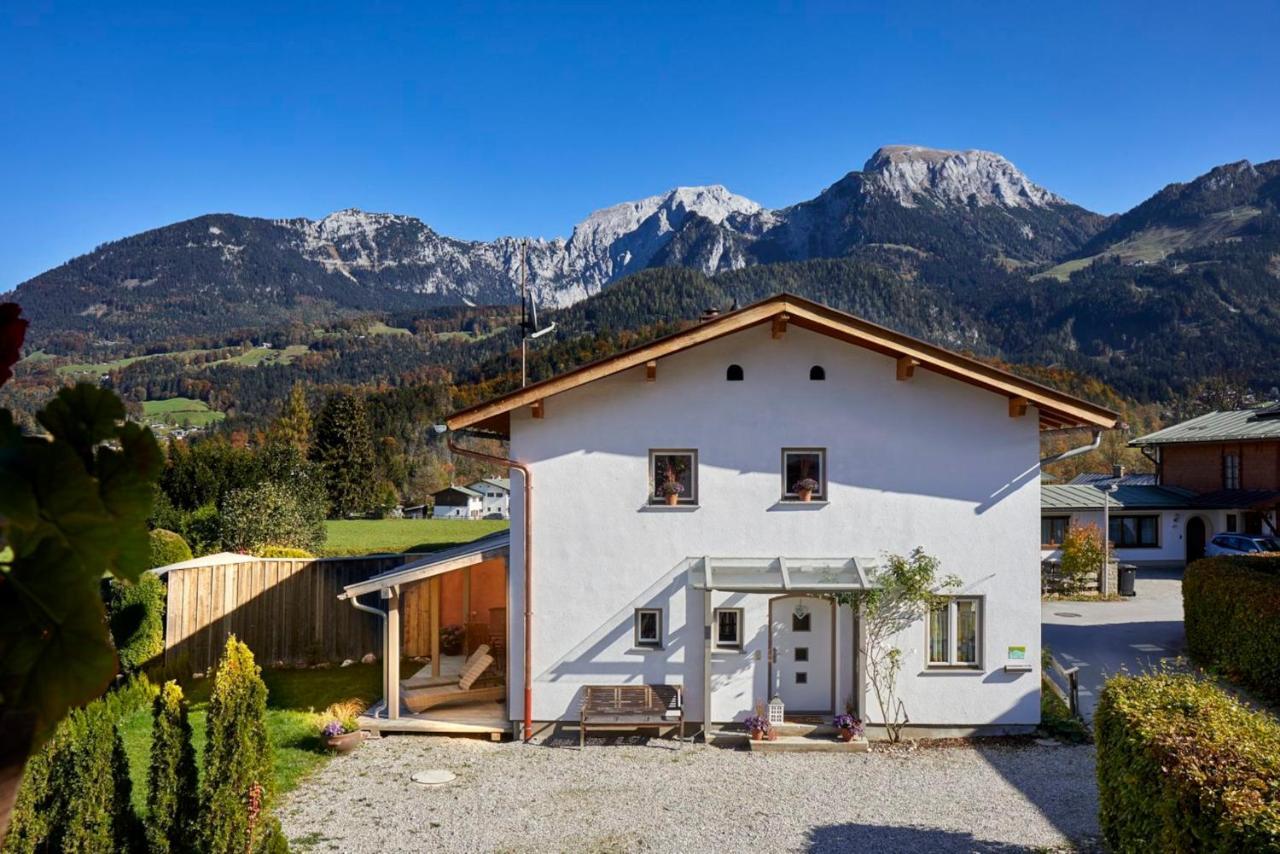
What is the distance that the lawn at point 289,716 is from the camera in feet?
40.1

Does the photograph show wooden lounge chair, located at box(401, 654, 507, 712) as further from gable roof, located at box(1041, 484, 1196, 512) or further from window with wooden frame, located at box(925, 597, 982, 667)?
gable roof, located at box(1041, 484, 1196, 512)

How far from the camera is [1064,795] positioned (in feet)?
37.5

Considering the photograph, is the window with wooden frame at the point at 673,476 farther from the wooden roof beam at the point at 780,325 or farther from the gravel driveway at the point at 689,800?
the gravel driveway at the point at 689,800

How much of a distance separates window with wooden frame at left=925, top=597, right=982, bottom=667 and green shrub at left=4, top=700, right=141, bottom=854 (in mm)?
11837

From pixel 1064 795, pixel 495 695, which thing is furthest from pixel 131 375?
pixel 1064 795

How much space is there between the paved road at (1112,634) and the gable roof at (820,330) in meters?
5.89

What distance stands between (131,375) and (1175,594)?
134187 mm

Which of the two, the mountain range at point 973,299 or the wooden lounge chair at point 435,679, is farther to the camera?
the mountain range at point 973,299

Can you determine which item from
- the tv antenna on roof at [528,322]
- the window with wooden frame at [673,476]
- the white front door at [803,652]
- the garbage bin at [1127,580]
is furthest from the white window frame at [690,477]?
the garbage bin at [1127,580]

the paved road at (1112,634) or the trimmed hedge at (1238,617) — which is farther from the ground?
the trimmed hedge at (1238,617)

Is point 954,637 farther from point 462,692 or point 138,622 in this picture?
point 138,622

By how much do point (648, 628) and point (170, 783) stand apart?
26.4 feet

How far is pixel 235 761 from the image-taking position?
→ 320 inches

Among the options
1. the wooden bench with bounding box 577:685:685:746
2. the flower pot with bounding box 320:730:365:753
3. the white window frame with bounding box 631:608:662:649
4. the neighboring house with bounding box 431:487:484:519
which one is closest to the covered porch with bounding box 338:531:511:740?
the flower pot with bounding box 320:730:365:753
